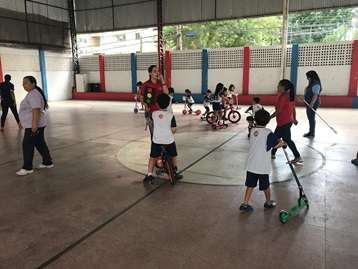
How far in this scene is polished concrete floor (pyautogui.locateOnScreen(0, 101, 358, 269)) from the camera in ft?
8.66

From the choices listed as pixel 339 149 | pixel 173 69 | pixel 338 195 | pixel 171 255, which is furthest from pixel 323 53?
pixel 171 255

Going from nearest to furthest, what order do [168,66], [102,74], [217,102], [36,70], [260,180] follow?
[260,180]
[217,102]
[168,66]
[36,70]
[102,74]

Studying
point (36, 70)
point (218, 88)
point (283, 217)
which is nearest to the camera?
point (283, 217)

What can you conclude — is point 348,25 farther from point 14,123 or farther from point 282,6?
point 14,123

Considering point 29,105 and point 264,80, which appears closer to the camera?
point 29,105

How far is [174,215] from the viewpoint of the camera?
344 centimetres

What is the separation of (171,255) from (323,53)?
1536 cm

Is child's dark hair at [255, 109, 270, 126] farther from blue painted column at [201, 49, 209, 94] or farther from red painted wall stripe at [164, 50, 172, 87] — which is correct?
red painted wall stripe at [164, 50, 172, 87]

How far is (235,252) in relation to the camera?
2.69 meters

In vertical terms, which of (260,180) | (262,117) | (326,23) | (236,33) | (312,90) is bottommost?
(260,180)

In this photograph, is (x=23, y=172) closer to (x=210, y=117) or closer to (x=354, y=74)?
(x=210, y=117)

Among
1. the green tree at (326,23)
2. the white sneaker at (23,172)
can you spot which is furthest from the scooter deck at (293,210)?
the green tree at (326,23)

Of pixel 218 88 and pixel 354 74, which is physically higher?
pixel 354 74

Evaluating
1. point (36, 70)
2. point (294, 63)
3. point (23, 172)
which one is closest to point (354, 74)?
point (294, 63)
